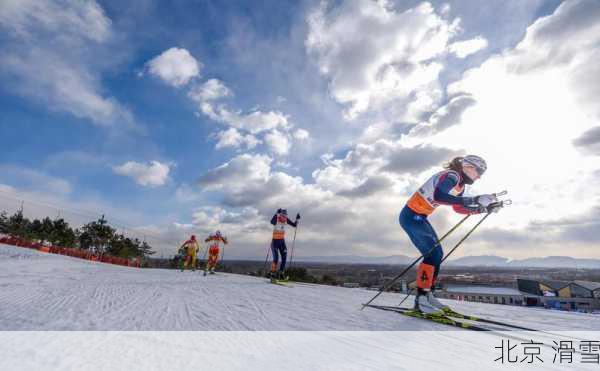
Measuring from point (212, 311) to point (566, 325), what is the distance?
4221 millimetres

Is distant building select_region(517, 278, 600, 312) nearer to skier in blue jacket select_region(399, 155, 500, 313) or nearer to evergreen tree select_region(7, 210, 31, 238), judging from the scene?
skier in blue jacket select_region(399, 155, 500, 313)

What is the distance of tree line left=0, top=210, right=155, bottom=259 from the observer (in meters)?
65.1

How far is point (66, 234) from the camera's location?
214 ft

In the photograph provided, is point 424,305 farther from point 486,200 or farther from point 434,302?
point 486,200

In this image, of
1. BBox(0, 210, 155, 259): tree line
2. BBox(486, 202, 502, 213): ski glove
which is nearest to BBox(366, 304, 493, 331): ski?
BBox(486, 202, 502, 213): ski glove

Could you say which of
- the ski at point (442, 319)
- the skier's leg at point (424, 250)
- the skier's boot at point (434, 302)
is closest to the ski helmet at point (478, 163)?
the skier's leg at point (424, 250)

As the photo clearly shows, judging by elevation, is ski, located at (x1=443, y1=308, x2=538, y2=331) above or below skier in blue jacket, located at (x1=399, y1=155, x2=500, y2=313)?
below

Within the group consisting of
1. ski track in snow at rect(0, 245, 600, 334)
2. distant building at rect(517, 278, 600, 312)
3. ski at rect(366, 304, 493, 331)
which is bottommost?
distant building at rect(517, 278, 600, 312)

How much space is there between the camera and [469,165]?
4.39m

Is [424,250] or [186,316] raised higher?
[424,250]

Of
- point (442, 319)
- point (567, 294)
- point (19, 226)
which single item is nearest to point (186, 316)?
point (442, 319)

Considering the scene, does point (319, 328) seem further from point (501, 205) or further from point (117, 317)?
point (501, 205)
